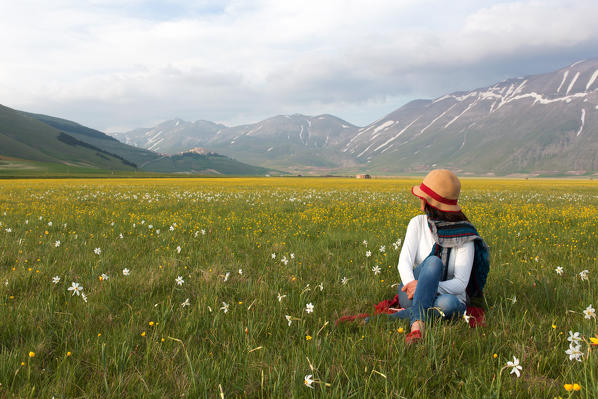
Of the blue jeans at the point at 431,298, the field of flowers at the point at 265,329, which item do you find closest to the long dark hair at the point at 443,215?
the blue jeans at the point at 431,298

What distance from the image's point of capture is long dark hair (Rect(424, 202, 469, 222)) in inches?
149

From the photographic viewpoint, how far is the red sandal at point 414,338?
3061mm

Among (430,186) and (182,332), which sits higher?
(430,186)

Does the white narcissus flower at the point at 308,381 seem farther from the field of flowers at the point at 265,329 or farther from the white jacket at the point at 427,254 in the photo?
the white jacket at the point at 427,254

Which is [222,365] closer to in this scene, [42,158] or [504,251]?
[504,251]

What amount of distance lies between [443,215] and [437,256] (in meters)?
0.51

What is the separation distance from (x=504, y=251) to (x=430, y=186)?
4404 millimetres

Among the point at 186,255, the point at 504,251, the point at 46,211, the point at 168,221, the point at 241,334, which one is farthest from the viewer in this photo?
the point at 46,211

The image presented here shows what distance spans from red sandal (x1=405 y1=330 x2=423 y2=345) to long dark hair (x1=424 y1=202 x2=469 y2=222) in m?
1.41

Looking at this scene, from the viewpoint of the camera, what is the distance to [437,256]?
12.5 feet

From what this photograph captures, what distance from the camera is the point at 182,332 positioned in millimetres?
3225

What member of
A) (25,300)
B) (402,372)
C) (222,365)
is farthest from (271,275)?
(25,300)

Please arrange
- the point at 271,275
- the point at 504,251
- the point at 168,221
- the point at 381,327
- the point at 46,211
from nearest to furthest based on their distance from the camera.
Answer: the point at 381,327 < the point at 271,275 < the point at 504,251 < the point at 168,221 < the point at 46,211

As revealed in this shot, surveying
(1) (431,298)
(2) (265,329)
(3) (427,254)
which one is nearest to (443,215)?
(3) (427,254)
